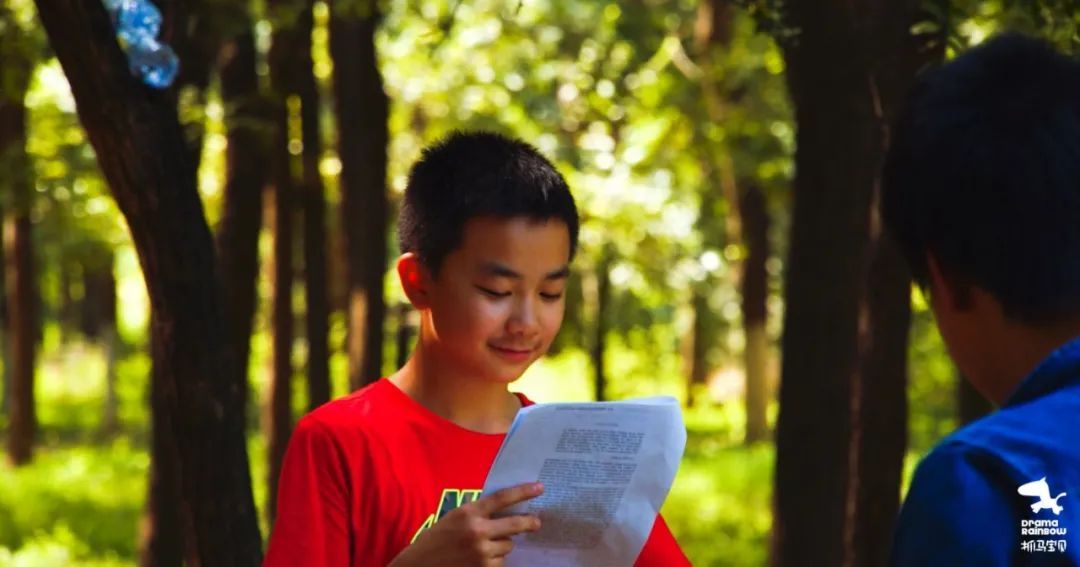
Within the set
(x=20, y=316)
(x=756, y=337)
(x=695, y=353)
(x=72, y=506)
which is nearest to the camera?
(x=72, y=506)

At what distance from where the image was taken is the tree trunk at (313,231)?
1135 centimetres

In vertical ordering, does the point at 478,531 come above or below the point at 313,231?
→ below

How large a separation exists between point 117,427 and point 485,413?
21.9 m

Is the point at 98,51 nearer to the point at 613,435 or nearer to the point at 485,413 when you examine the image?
the point at 485,413

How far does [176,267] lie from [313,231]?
23.1ft

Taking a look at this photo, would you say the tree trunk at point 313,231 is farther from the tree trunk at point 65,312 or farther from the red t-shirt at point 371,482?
the tree trunk at point 65,312

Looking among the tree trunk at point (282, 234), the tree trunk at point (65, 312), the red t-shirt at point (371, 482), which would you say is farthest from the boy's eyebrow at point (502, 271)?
the tree trunk at point (65, 312)

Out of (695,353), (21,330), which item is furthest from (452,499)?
(695,353)

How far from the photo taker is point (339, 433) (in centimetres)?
287

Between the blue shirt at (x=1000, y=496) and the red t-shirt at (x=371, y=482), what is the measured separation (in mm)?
1299

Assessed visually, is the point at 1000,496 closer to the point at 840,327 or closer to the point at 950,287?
the point at 950,287

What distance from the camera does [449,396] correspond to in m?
3.03

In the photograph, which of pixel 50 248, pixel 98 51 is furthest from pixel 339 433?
pixel 50 248

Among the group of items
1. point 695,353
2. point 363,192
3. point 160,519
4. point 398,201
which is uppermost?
point 398,201
